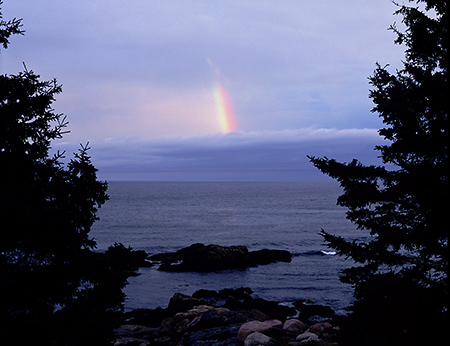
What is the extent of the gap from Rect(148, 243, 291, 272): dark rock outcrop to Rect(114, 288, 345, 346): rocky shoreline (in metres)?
11.9

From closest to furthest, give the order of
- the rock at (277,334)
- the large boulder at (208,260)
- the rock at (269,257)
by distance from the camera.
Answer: the rock at (277,334) → the large boulder at (208,260) → the rock at (269,257)

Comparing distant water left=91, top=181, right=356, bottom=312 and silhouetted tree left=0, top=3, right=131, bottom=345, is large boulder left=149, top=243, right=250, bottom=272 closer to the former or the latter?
distant water left=91, top=181, right=356, bottom=312

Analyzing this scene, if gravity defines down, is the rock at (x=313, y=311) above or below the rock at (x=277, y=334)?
below

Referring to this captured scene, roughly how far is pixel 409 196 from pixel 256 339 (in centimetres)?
774

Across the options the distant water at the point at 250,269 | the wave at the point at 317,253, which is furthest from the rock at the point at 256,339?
the wave at the point at 317,253

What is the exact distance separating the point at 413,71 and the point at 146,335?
17.1m

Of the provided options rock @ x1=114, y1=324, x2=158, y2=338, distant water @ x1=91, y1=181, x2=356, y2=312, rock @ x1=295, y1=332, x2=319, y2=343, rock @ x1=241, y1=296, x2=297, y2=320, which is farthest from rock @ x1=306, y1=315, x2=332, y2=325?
rock @ x1=114, y1=324, x2=158, y2=338

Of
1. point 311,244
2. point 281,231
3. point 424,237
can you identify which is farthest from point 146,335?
point 281,231

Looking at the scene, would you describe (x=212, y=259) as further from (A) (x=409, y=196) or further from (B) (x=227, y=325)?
(A) (x=409, y=196)

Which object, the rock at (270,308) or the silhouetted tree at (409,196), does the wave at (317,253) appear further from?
the silhouetted tree at (409,196)

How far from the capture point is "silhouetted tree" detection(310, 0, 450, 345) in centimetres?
975

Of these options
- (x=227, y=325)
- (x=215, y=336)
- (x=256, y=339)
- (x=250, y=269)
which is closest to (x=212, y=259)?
(x=250, y=269)

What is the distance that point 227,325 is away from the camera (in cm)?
1906

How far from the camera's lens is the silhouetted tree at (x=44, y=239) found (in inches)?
368
